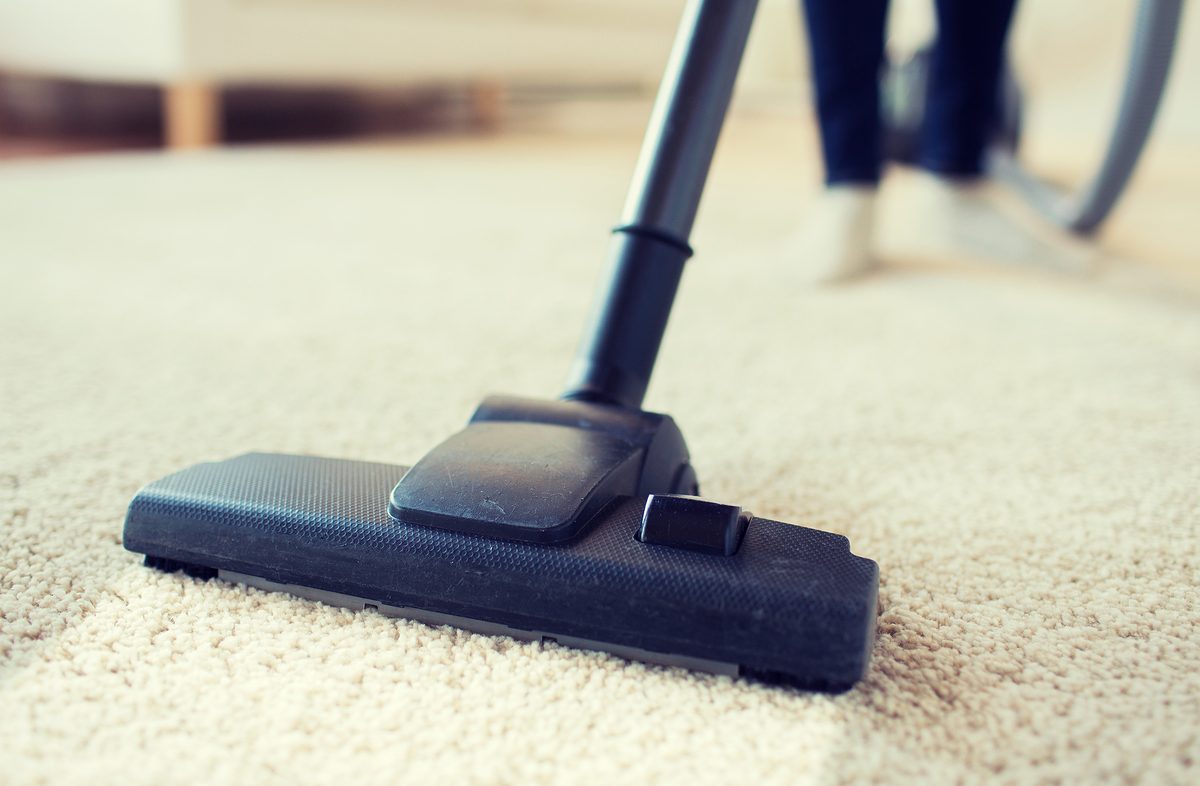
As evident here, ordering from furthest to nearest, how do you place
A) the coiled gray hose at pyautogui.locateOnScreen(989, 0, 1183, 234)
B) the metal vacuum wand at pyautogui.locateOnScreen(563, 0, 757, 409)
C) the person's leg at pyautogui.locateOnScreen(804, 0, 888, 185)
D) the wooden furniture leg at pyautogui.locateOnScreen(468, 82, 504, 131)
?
the wooden furniture leg at pyautogui.locateOnScreen(468, 82, 504, 131), the person's leg at pyautogui.locateOnScreen(804, 0, 888, 185), the coiled gray hose at pyautogui.locateOnScreen(989, 0, 1183, 234), the metal vacuum wand at pyautogui.locateOnScreen(563, 0, 757, 409)

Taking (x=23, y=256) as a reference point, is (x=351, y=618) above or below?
above

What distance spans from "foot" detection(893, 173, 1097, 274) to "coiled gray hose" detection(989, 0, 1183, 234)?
63 mm

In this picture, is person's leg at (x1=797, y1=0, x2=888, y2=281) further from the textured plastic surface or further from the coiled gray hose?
the textured plastic surface

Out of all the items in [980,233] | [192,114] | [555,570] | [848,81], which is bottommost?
[192,114]

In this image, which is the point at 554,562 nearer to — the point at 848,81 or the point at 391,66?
the point at 848,81

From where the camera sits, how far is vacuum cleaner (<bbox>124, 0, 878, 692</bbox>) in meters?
0.39

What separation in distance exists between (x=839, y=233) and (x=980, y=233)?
33cm

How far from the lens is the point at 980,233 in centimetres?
144

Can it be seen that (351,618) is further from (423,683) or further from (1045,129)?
(1045,129)

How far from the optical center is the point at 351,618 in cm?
45

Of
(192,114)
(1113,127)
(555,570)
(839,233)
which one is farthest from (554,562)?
(192,114)

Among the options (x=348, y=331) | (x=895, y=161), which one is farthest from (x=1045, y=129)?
Result: (x=348, y=331)

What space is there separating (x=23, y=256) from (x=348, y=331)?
49cm

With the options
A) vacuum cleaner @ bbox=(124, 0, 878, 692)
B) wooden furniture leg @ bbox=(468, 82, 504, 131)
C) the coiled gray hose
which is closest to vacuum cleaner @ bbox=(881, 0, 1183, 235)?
the coiled gray hose
